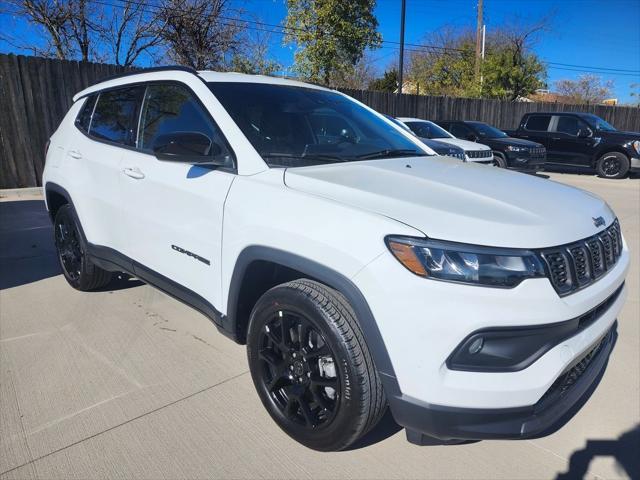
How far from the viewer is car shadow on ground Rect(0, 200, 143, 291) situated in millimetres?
4668

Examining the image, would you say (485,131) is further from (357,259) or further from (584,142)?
(357,259)

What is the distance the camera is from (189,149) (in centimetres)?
252

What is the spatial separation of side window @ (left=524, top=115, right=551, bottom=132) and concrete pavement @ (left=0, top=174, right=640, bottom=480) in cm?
1170

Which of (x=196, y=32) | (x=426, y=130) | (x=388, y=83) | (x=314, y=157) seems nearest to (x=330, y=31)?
(x=196, y=32)

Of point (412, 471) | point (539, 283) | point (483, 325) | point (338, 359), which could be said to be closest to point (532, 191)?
point (539, 283)

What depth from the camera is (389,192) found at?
2115mm

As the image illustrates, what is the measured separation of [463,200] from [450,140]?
368 inches

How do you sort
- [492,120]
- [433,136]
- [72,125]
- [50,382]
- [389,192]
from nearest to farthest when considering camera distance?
[389,192] < [50,382] < [72,125] < [433,136] < [492,120]

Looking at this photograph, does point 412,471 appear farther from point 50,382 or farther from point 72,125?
point 72,125

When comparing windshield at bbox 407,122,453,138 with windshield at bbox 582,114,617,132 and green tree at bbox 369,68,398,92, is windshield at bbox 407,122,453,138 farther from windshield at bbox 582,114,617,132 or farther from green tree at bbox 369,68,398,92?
green tree at bbox 369,68,398,92

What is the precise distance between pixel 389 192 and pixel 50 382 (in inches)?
93.5

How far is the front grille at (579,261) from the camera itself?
1.85m

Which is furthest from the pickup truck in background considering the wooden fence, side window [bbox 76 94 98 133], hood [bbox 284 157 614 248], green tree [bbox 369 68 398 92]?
green tree [bbox 369 68 398 92]

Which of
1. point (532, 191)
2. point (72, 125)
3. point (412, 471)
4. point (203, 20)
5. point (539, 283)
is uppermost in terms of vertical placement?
point (203, 20)
